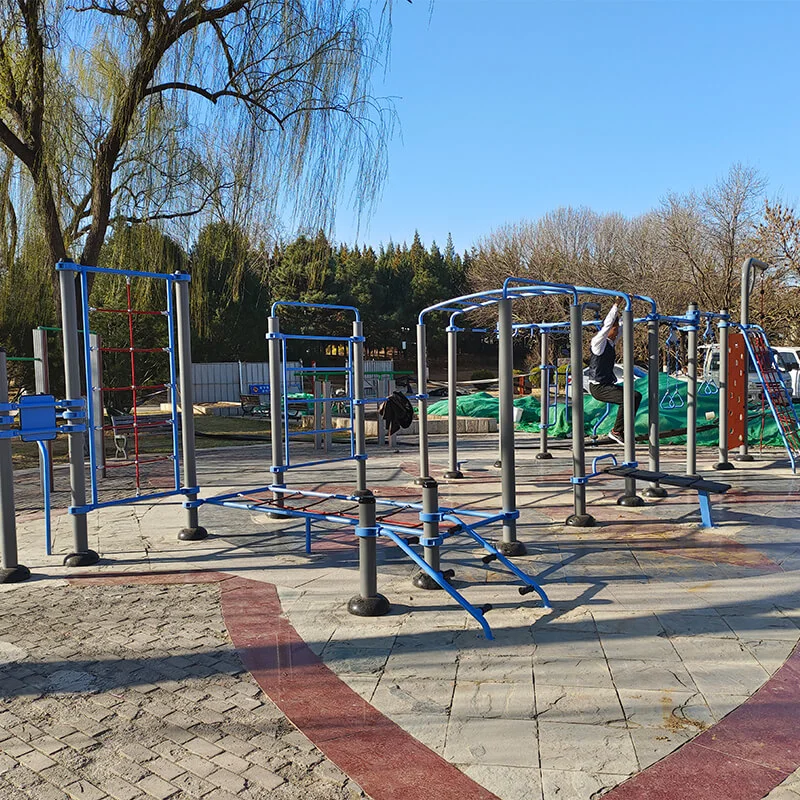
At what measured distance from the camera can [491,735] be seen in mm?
3094

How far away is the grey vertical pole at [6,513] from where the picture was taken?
17.6ft

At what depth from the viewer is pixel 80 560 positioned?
5844 millimetres

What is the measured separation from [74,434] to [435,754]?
3959mm

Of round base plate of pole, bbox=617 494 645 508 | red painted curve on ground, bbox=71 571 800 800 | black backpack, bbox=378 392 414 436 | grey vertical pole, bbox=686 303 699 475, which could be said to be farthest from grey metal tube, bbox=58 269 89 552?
black backpack, bbox=378 392 414 436

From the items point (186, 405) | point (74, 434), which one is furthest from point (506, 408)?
point (74, 434)

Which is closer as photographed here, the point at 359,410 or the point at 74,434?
the point at 74,434

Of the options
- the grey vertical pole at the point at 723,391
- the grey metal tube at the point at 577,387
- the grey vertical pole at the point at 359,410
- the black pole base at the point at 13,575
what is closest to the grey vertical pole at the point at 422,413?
the grey vertical pole at the point at 359,410

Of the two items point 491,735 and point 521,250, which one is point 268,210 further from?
point 521,250

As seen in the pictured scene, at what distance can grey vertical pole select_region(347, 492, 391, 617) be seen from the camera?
447cm

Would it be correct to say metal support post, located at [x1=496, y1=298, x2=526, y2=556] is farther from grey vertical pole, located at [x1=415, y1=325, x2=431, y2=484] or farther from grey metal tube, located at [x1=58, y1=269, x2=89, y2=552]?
grey vertical pole, located at [x1=415, y1=325, x2=431, y2=484]

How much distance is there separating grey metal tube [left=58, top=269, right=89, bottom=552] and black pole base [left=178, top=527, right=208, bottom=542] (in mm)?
998

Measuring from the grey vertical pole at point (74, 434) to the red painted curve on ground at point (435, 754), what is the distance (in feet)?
7.76

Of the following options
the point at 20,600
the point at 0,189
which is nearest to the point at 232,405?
the point at 0,189

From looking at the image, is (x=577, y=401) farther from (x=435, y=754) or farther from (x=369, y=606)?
(x=435, y=754)
